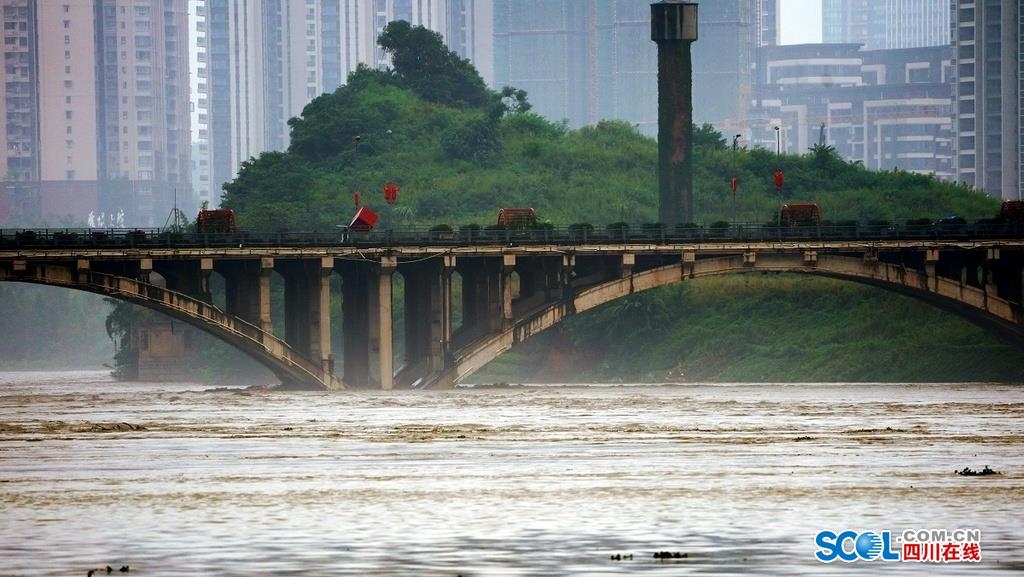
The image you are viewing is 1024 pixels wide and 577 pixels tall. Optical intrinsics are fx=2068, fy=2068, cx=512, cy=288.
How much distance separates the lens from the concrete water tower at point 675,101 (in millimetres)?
160500

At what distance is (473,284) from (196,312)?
860 inches

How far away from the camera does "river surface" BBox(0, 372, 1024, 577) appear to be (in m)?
48.7

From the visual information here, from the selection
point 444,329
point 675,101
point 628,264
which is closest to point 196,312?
point 444,329

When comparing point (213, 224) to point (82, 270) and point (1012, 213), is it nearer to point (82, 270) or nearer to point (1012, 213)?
point (82, 270)

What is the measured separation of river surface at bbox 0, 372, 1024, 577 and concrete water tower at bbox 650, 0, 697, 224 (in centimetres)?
5427

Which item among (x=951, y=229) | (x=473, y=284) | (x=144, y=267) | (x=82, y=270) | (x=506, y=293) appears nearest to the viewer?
(x=82, y=270)

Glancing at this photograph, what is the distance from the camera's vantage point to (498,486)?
6500cm

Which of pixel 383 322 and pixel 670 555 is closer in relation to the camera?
pixel 670 555

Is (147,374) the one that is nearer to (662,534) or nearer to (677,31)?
(677,31)

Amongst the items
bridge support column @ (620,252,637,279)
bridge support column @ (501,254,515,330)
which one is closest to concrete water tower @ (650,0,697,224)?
bridge support column @ (620,252,637,279)

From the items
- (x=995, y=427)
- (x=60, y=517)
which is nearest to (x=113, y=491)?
(x=60, y=517)

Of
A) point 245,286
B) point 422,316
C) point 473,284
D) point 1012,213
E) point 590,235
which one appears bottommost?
point 422,316

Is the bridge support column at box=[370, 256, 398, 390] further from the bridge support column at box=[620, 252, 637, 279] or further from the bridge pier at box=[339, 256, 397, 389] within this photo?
the bridge support column at box=[620, 252, 637, 279]

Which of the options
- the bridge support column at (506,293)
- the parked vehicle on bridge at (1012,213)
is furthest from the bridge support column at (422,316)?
the parked vehicle on bridge at (1012,213)
